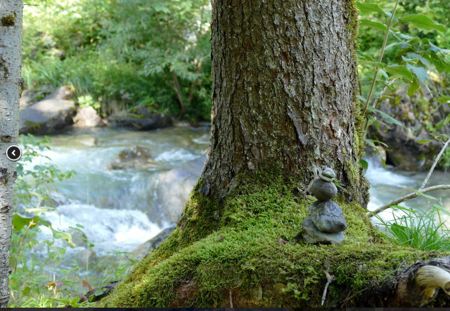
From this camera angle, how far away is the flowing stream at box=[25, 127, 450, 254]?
6289mm

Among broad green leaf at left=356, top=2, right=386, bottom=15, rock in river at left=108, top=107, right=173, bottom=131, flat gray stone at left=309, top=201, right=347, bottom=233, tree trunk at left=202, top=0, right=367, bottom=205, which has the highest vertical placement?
broad green leaf at left=356, top=2, right=386, bottom=15

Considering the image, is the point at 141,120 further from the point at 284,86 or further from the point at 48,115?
the point at 284,86

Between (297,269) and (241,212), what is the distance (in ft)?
1.51

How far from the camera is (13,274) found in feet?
9.41

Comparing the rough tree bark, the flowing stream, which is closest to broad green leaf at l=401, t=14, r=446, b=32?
the rough tree bark

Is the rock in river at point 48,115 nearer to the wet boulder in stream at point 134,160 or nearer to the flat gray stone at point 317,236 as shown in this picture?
the wet boulder in stream at point 134,160

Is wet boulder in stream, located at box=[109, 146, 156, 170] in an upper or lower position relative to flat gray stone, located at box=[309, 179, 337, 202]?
lower

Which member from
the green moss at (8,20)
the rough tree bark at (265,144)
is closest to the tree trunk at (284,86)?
the rough tree bark at (265,144)

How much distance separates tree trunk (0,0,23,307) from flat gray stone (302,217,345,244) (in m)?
1.10

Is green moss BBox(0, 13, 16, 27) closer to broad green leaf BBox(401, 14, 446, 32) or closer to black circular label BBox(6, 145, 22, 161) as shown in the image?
black circular label BBox(6, 145, 22, 161)

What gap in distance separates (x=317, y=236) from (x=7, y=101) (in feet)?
3.95

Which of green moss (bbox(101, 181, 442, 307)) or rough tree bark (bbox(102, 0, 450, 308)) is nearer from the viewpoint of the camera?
green moss (bbox(101, 181, 442, 307))

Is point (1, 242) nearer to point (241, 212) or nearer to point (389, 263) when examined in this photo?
point (241, 212)

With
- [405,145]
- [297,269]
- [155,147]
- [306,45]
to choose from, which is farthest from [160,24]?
[297,269]
